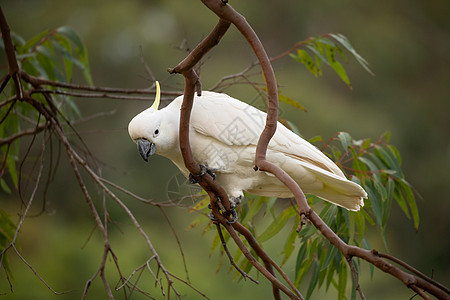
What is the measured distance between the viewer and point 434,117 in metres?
6.79

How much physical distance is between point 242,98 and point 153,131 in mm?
3692

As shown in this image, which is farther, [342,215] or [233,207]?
[342,215]

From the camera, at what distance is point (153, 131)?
140 cm

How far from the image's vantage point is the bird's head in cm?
140

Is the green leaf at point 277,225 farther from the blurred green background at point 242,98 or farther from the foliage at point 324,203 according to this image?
the blurred green background at point 242,98

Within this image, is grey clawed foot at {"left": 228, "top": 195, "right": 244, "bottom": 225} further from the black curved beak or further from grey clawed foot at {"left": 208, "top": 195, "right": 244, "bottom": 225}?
the black curved beak

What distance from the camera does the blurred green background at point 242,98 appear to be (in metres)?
5.25

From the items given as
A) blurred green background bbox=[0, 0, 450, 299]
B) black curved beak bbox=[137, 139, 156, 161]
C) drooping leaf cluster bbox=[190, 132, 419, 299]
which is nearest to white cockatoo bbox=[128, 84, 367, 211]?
black curved beak bbox=[137, 139, 156, 161]

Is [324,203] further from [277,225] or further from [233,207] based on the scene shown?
[233,207]

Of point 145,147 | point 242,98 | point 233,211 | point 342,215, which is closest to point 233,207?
point 233,211

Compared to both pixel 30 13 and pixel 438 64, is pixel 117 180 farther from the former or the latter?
pixel 438 64

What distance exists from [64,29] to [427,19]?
245 inches

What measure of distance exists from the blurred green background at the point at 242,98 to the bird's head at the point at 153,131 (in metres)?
3.40

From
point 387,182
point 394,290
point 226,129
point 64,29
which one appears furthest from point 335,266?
point 394,290
